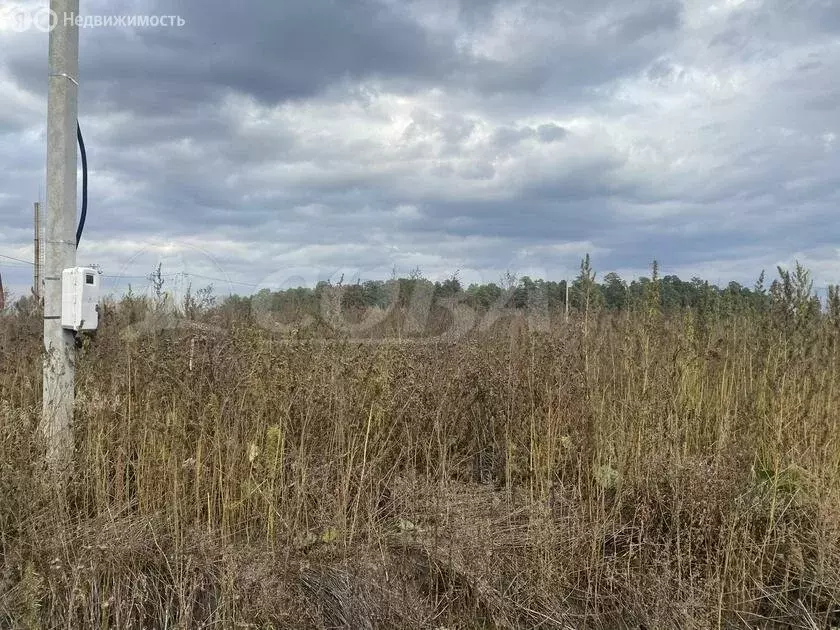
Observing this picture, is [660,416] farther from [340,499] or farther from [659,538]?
[340,499]

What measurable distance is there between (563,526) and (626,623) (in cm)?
48

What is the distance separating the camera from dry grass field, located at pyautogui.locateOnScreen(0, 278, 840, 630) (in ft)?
8.61

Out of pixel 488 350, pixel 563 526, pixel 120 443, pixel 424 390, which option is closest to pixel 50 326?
pixel 120 443

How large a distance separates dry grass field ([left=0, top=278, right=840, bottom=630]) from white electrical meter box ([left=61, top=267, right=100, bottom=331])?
0.16 meters

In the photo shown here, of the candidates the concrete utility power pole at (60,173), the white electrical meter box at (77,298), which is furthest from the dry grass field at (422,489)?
the concrete utility power pole at (60,173)

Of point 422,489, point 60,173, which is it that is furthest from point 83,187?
point 422,489

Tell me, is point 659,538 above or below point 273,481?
below

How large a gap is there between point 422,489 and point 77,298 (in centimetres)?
223

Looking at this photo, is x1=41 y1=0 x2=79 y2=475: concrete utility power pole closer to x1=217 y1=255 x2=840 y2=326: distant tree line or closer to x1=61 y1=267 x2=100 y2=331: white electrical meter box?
x1=61 y1=267 x2=100 y2=331: white electrical meter box

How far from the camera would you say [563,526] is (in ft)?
9.76

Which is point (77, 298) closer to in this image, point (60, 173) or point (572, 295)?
point (60, 173)

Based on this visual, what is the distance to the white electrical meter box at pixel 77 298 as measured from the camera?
351 cm

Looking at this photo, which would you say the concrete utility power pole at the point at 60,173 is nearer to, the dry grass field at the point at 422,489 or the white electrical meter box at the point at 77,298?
the white electrical meter box at the point at 77,298

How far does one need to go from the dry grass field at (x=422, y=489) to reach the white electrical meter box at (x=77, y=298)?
0.54 ft
